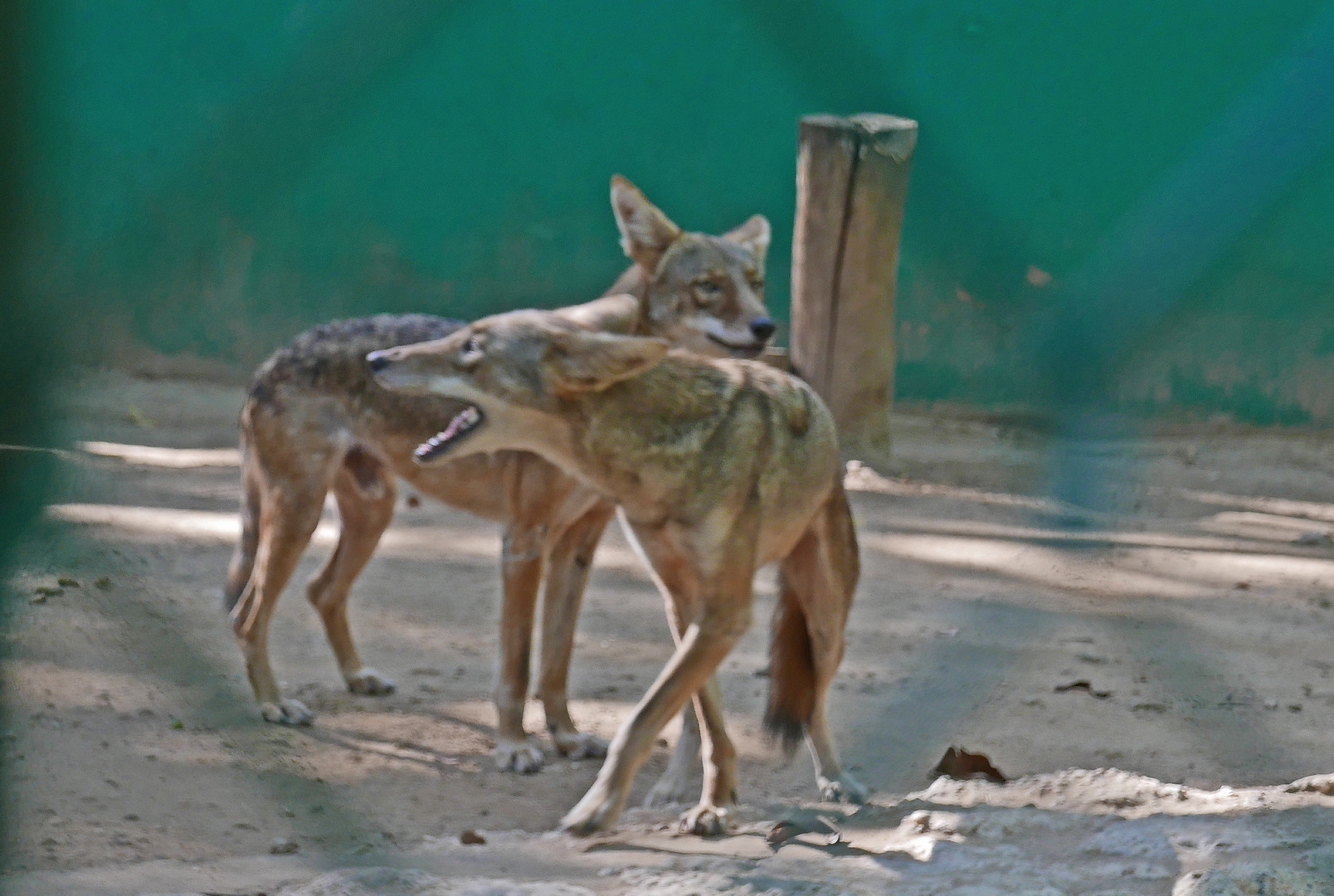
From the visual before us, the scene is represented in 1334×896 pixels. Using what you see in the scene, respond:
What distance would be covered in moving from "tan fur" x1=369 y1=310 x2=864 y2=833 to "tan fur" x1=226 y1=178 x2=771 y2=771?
0.73 m

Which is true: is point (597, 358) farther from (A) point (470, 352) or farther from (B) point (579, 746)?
(B) point (579, 746)

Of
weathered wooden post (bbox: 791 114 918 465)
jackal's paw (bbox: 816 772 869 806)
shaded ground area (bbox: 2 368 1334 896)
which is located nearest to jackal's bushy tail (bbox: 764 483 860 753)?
jackal's paw (bbox: 816 772 869 806)

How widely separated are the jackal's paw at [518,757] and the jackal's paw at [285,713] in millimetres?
589

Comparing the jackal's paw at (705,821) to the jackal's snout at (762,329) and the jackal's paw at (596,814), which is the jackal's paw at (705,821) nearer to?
the jackal's paw at (596,814)

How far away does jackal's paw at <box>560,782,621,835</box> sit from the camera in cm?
282

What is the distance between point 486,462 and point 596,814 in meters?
1.26

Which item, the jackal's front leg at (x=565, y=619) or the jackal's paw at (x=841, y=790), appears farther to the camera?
the jackal's front leg at (x=565, y=619)

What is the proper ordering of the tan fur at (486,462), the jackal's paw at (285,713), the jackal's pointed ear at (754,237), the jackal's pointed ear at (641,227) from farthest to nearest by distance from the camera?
the jackal's pointed ear at (754,237) < the jackal's pointed ear at (641,227) < the jackal's paw at (285,713) < the tan fur at (486,462)

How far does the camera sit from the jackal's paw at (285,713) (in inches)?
152

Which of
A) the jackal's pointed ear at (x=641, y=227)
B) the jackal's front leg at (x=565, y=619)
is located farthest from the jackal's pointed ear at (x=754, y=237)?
the jackal's front leg at (x=565, y=619)

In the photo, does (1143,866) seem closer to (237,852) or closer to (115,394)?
(237,852)

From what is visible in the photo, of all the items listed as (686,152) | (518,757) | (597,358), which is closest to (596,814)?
(518,757)

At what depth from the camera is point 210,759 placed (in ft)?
11.3

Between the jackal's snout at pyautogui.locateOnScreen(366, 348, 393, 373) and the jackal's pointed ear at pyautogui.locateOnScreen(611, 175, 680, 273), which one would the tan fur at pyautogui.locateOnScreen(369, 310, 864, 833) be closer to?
the jackal's snout at pyautogui.locateOnScreen(366, 348, 393, 373)
